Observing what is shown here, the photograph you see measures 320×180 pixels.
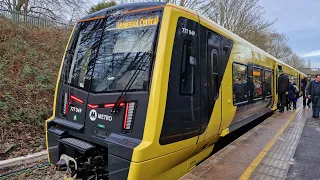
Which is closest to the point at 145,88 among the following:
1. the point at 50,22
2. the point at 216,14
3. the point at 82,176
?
the point at 82,176

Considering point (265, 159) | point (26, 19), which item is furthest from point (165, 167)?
point (26, 19)

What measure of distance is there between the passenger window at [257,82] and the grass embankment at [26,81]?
19.3ft

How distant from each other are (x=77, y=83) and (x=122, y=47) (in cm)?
97

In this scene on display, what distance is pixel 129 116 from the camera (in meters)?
2.86

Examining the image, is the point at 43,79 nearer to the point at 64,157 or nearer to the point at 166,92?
the point at 64,157

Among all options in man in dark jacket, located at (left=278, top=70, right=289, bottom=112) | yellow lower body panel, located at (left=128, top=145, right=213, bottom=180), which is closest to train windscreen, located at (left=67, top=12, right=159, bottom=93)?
yellow lower body panel, located at (left=128, top=145, right=213, bottom=180)

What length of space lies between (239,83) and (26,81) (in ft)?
21.9

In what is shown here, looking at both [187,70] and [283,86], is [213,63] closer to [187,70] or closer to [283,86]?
[187,70]

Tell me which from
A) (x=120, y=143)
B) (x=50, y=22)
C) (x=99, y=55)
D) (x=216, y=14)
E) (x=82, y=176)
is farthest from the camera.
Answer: (x=216, y=14)

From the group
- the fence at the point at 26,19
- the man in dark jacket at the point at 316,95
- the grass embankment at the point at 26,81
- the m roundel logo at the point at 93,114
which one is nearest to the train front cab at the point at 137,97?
the m roundel logo at the point at 93,114

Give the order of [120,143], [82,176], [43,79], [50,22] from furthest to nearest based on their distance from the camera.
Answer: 1. [50,22]
2. [43,79]
3. [82,176]
4. [120,143]

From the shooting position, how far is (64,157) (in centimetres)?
329

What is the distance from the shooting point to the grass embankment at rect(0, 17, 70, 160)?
551cm

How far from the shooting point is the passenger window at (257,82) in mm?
6977
